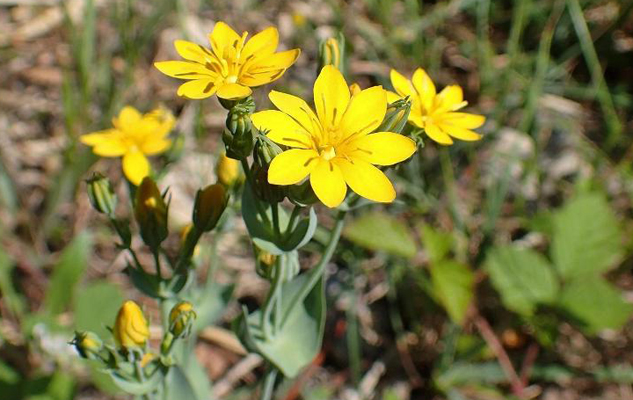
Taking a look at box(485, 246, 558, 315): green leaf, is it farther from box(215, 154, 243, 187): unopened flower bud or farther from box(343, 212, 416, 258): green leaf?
box(215, 154, 243, 187): unopened flower bud

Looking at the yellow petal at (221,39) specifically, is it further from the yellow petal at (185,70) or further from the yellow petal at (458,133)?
the yellow petal at (458,133)

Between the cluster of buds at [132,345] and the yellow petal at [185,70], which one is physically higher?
the yellow petal at [185,70]

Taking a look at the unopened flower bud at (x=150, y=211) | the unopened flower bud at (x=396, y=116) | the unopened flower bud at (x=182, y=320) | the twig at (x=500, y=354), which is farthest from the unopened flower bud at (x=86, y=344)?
the twig at (x=500, y=354)


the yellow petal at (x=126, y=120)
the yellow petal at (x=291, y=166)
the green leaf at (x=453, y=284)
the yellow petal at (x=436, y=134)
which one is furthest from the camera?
the green leaf at (x=453, y=284)

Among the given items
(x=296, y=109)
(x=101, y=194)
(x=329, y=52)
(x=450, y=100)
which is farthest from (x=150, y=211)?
(x=450, y=100)

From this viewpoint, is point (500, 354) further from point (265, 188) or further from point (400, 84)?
point (265, 188)

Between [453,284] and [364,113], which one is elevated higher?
[364,113]

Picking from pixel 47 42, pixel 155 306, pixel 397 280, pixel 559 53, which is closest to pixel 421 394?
pixel 397 280

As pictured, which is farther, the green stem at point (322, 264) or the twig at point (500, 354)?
the twig at point (500, 354)
